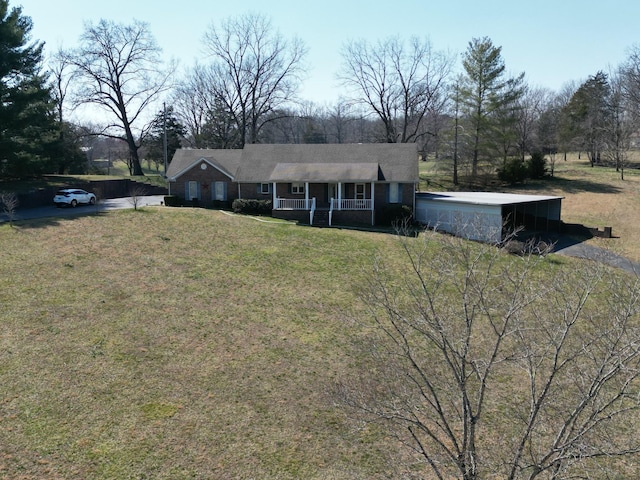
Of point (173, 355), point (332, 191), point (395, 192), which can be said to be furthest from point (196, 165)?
point (173, 355)

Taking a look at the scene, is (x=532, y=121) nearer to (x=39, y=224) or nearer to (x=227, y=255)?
(x=227, y=255)

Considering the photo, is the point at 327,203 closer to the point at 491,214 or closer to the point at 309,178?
the point at 309,178

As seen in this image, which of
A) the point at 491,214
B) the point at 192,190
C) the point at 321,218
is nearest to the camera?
the point at 491,214

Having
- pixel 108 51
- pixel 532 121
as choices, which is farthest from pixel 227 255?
pixel 532 121

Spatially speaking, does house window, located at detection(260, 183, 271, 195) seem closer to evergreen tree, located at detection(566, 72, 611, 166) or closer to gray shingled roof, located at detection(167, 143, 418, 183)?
gray shingled roof, located at detection(167, 143, 418, 183)

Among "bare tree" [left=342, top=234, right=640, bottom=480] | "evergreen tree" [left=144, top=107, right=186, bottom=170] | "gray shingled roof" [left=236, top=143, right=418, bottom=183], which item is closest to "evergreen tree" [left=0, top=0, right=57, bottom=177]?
"gray shingled roof" [left=236, top=143, right=418, bottom=183]

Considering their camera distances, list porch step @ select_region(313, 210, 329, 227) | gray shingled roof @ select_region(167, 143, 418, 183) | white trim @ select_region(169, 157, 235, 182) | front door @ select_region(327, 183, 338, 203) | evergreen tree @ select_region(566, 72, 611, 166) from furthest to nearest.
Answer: evergreen tree @ select_region(566, 72, 611, 166) < white trim @ select_region(169, 157, 235, 182) < front door @ select_region(327, 183, 338, 203) < gray shingled roof @ select_region(167, 143, 418, 183) < porch step @ select_region(313, 210, 329, 227)
